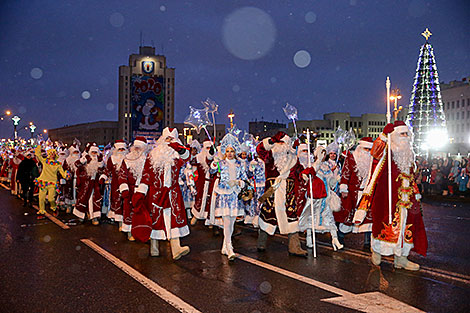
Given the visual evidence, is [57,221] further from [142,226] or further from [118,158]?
[142,226]

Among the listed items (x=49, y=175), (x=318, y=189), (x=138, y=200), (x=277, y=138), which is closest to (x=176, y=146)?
(x=138, y=200)

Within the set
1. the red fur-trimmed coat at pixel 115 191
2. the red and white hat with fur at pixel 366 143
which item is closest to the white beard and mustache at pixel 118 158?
the red fur-trimmed coat at pixel 115 191

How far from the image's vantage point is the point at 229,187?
7680 mm

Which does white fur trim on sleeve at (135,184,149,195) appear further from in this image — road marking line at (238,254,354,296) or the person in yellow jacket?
the person in yellow jacket

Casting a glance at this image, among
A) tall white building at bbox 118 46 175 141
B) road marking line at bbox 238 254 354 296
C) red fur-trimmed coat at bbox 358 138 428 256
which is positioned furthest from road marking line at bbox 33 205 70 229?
tall white building at bbox 118 46 175 141

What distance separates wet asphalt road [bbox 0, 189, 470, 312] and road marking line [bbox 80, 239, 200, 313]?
74mm

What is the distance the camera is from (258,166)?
28.7ft

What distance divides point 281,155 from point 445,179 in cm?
1344

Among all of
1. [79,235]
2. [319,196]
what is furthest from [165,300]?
[79,235]

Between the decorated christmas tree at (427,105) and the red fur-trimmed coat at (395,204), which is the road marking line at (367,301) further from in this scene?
the decorated christmas tree at (427,105)

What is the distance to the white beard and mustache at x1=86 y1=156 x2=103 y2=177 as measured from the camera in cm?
1163

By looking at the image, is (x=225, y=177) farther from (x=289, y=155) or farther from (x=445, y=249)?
(x=445, y=249)

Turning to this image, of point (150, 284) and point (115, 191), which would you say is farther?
point (115, 191)

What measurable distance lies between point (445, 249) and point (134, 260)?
547 centimetres
